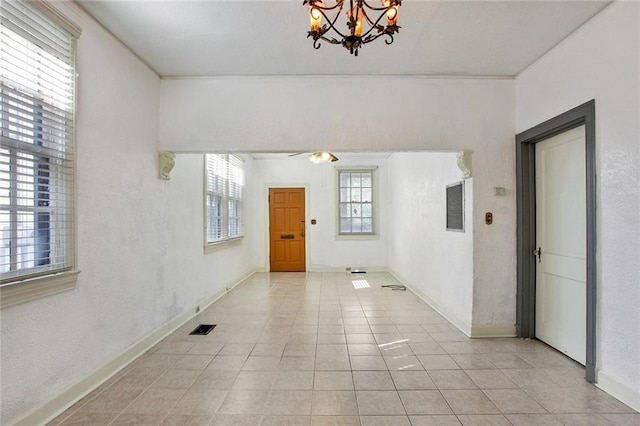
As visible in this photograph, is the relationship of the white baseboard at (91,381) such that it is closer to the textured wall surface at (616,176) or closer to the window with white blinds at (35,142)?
the window with white blinds at (35,142)

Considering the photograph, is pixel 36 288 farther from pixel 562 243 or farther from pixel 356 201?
pixel 356 201

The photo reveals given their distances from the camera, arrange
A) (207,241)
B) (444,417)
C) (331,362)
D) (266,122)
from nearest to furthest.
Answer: (444,417)
(331,362)
(266,122)
(207,241)

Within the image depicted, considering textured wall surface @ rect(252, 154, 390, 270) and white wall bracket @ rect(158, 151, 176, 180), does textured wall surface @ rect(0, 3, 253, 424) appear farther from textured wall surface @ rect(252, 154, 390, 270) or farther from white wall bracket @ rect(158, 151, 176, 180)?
textured wall surface @ rect(252, 154, 390, 270)

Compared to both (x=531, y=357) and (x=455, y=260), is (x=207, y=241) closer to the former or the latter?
(x=455, y=260)

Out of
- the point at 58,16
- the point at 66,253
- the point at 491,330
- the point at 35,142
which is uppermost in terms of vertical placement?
the point at 58,16

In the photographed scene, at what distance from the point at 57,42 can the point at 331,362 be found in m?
3.23

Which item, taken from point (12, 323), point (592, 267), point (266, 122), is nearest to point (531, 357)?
point (592, 267)

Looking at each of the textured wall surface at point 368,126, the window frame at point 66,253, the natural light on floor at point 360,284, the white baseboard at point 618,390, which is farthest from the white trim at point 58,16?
the natural light on floor at point 360,284

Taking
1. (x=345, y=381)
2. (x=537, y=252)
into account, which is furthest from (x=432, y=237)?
(x=345, y=381)

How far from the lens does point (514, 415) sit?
213 centimetres

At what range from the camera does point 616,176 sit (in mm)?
2297

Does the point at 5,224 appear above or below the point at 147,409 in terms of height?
above

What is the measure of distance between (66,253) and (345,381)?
7.48 ft

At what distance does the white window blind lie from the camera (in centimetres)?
792
